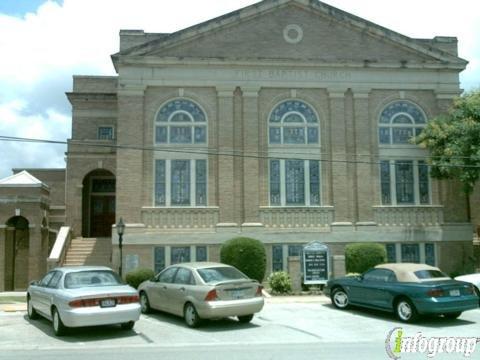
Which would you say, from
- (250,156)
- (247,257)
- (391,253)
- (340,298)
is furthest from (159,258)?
(391,253)

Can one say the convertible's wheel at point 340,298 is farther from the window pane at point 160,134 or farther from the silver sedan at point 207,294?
the window pane at point 160,134

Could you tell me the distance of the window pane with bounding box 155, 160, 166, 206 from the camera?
2405cm

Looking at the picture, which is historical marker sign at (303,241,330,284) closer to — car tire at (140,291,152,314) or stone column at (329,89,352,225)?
stone column at (329,89,352,225)

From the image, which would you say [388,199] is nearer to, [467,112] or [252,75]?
[467,112]

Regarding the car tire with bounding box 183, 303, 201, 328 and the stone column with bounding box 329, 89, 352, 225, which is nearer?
the car tire with bounding box 183, 303, 201, 328

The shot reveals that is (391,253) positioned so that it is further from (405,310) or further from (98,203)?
(98,203)

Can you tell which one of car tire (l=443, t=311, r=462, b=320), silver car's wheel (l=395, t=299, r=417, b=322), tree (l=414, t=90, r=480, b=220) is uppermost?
tree (l=414, t=90, r=480, b=220)

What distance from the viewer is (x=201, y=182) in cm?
2428

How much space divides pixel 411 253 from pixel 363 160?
4.59 m

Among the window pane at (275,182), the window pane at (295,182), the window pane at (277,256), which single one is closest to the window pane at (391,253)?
the window pane at (295,182)

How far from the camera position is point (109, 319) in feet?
39.5

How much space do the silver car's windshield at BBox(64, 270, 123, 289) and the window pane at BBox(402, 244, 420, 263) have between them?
50.0ft

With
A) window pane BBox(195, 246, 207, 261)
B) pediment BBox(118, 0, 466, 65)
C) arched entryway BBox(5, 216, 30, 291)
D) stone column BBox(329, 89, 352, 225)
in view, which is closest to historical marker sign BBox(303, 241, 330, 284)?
stone column BBox(329, 89, 352, 225)
